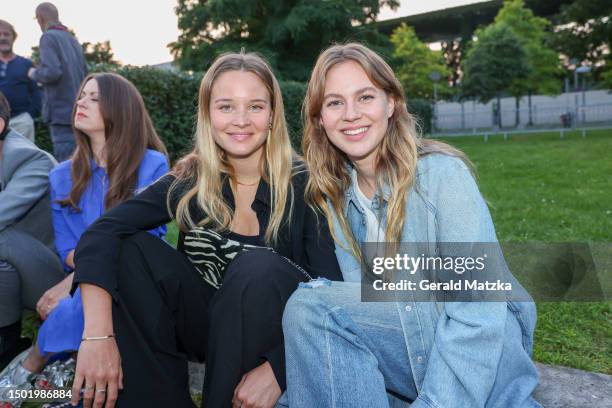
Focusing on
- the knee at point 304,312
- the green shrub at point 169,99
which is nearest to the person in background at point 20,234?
the knee at point 304,312

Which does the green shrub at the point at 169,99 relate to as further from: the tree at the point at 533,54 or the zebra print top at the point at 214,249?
the tree at the point at 533,54

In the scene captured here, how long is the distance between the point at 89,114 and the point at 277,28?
21.8 meters

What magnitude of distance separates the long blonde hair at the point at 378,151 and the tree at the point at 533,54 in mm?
27728

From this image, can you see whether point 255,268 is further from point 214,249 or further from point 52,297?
point 52,297

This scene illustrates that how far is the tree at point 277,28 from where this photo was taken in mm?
23250

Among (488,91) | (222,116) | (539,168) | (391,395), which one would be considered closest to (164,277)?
(222,116)

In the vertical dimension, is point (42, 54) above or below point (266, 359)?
above

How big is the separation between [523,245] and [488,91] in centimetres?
2468

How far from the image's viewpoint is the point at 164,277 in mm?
2141

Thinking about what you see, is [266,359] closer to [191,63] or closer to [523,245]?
[523,245]

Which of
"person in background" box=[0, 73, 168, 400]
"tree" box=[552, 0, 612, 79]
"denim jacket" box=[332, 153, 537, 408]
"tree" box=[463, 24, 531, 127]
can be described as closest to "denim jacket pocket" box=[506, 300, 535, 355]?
"denim jacket" box=[332, 153, 537, 408]

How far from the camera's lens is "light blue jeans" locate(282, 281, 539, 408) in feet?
5.68

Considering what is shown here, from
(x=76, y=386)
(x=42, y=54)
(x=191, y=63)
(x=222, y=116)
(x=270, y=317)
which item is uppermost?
(x=191, y=63)

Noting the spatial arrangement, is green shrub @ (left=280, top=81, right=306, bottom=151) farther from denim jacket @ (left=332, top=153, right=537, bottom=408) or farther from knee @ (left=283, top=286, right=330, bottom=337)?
knee @ (left=283, top=286, right=330, bottom=337)
